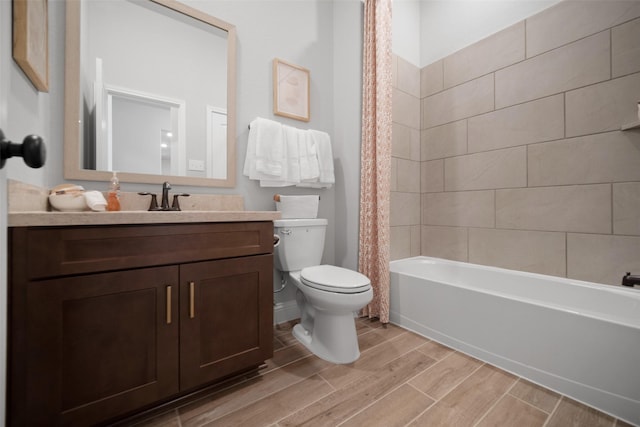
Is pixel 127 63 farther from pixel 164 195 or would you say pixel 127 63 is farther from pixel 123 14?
pixel 164 195

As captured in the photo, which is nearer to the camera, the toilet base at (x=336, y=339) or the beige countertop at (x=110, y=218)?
the beige countertop at (x=110, y=218)

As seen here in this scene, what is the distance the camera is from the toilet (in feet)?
4.42

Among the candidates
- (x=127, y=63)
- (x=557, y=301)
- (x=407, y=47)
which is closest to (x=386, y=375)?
(x=557, y=301)

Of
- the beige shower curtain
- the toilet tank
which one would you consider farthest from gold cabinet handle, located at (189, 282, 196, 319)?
the beige shower curtain

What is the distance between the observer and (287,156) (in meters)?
1.82

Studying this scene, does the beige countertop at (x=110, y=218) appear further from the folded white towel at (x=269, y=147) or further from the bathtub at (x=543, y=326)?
the bathtub at (x=543, y=326)

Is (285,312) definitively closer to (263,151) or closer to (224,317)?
(224,317)

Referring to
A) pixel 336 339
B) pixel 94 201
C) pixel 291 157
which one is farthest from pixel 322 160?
pixel 94 201

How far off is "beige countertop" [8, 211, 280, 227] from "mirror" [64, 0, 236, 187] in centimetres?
59

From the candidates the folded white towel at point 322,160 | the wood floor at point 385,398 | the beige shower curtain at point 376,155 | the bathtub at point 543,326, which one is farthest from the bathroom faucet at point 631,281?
the folded white towel at point 322,160

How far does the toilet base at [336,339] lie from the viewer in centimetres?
141

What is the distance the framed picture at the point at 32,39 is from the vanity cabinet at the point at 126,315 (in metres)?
0.58

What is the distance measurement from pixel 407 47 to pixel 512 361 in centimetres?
239

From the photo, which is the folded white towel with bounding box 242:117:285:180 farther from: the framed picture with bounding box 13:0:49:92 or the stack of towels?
the framed picture with bounding box 13:0:49:92
